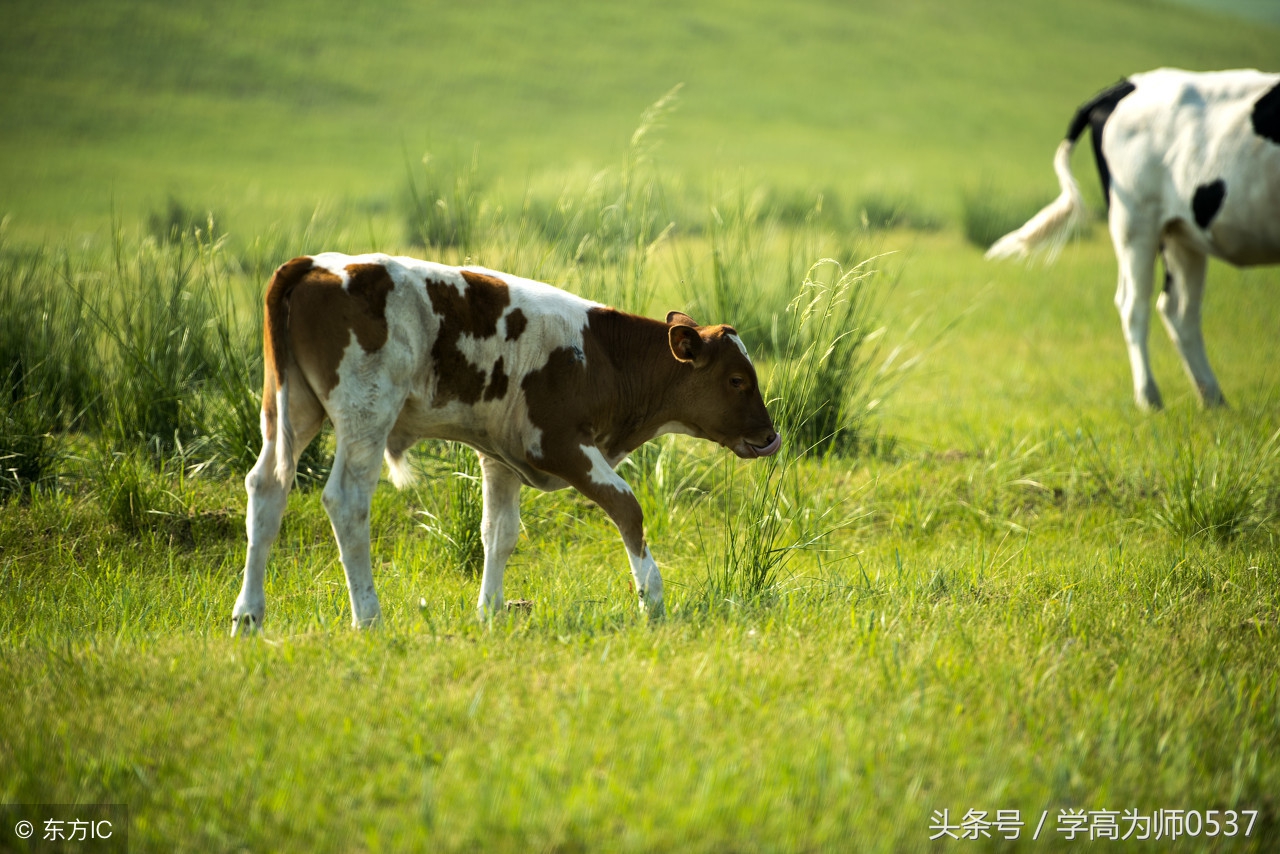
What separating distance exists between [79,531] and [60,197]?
24.9 metres

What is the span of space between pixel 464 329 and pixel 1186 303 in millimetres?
8323

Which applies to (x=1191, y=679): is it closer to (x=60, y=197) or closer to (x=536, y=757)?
(x=536, y=757)

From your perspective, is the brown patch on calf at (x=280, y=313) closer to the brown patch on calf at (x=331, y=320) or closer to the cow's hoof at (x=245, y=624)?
the brown patch on calf at (x=331, y=320)

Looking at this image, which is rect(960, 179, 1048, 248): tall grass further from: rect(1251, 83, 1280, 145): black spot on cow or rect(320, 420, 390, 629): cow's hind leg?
rect(320, 420, 390, 629): cow's hind leg

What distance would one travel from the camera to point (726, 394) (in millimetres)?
5359

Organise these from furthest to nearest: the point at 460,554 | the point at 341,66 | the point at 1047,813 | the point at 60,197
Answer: the point at 341,66 → the point at 60,197 → the point at 460,554 → the point at 1047,813

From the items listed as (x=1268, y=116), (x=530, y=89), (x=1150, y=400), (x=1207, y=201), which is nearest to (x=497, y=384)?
(x=1150, y=400)

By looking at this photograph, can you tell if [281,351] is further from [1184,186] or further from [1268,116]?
[1268,116]

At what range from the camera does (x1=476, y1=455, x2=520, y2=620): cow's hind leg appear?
5.43m

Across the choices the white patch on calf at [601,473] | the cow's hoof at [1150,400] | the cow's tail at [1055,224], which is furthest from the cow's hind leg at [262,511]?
the cow's tail at [1055,224]

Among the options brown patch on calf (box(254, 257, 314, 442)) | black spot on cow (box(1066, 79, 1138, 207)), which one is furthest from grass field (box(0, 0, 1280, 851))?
black spot on cow (box(1066, 79, 1138, 207))

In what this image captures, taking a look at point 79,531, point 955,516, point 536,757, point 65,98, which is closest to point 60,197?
point 65,98

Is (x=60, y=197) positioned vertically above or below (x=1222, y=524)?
below

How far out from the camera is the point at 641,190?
7.57m
